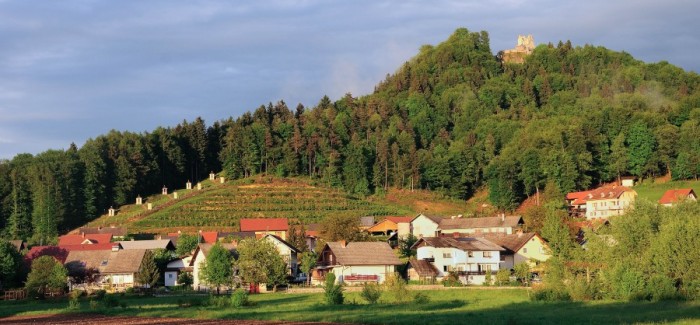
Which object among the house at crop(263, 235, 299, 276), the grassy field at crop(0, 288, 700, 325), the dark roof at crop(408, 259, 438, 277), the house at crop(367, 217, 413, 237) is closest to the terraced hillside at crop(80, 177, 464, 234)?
the house at crop(367, 217, 413, 237)

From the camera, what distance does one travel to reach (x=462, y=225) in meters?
98.8

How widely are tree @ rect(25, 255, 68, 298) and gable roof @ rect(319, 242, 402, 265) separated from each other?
2264 centimetres

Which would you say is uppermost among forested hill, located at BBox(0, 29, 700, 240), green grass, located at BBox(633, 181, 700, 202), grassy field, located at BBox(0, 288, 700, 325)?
forested hill, located at BBox(0, 29, 700, 240)

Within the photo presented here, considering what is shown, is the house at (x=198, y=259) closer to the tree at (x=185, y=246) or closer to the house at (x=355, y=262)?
the tree at (x=185, y=246)

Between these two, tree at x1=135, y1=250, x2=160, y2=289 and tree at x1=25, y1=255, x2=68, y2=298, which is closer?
tree at x1=25, y1=255, x2=68, y2=298

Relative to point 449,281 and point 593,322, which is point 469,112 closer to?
point 449,281

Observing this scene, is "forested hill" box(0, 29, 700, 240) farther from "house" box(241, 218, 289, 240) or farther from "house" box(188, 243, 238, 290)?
"house" box(188, 243, 238, 290)

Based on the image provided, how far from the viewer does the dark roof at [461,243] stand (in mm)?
79188

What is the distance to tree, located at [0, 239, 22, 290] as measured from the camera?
6794 centimetres

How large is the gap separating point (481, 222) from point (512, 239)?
38.5 ft

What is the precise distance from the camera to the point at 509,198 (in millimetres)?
115750

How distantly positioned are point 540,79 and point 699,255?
132376 millimetres

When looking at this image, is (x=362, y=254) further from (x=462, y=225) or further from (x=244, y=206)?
(x=244, y=206)

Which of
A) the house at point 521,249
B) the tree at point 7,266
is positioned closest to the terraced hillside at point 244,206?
the house at point 521,249
